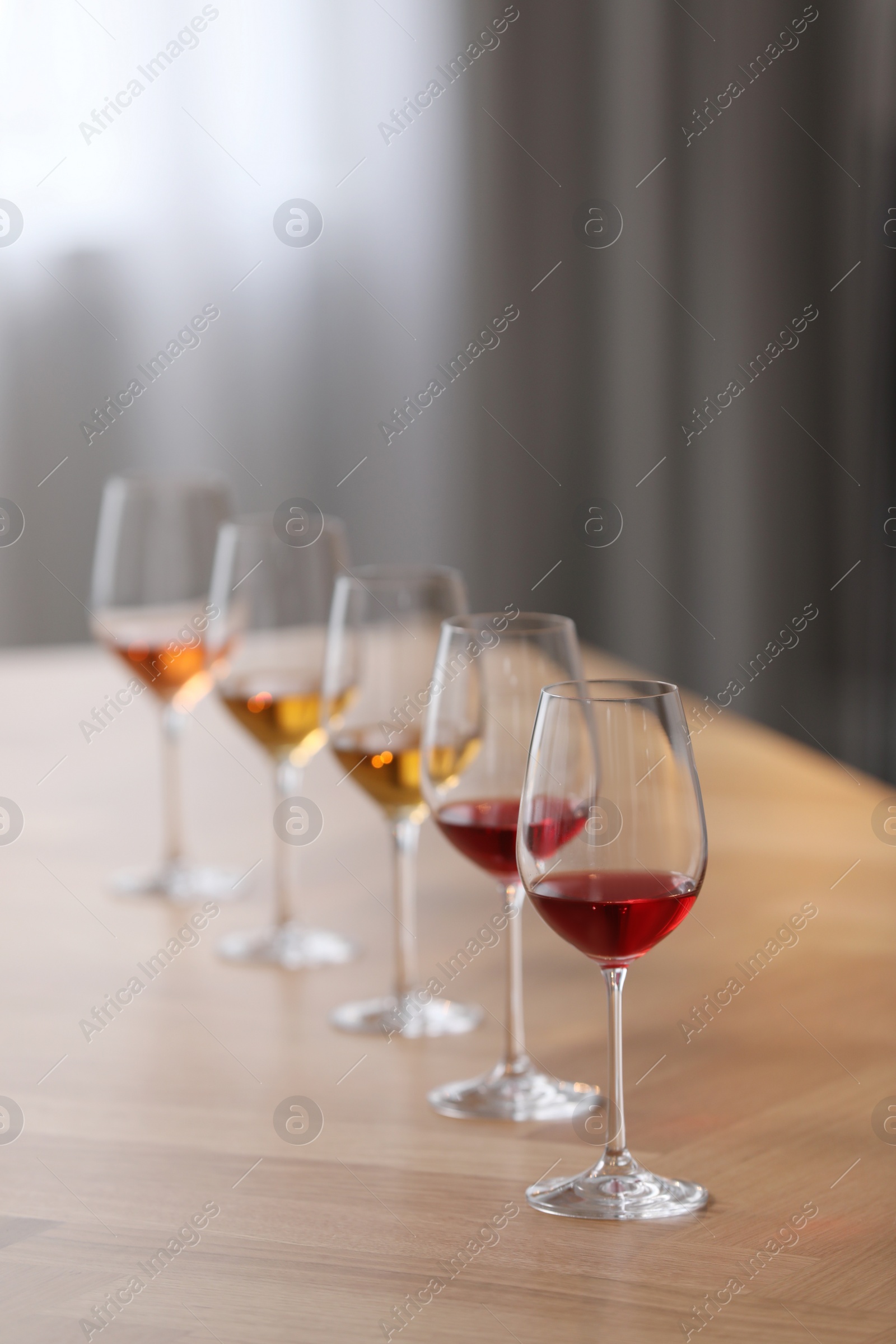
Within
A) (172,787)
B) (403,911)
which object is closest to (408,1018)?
(403,911)

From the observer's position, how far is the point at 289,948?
4.10 ft

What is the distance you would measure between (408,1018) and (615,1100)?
11.9 inches

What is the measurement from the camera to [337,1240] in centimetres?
79

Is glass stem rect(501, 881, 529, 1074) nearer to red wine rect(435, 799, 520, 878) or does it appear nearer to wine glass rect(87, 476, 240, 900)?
red wine rect(435, 799, 520, 878)

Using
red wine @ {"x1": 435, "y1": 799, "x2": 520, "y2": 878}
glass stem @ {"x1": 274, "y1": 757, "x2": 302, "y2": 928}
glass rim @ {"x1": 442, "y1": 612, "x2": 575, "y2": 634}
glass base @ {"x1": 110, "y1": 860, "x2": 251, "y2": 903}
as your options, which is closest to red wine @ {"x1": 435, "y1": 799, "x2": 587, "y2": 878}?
red wine @ {"x1": 435, "y1": 799, "x2": 520, "y2": 878}

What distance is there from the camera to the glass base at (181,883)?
55.2 inches

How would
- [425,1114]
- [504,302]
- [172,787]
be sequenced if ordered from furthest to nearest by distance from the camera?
1. [504,302]
2. [172,787]
3. [425,1114]

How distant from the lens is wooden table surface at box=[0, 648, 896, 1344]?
2.38ft

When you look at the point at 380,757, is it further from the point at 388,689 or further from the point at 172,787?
the point at 172,787

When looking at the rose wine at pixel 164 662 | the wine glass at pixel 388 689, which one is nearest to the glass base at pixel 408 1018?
the wine glass at pixel 388 689

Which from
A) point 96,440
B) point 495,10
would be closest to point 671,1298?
point 96,440

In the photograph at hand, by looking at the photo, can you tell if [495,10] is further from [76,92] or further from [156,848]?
[156,848]

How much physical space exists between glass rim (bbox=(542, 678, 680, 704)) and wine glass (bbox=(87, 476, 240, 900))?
0.74 meters

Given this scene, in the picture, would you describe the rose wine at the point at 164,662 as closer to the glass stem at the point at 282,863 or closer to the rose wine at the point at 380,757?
the glass stem at the point at 282,863
